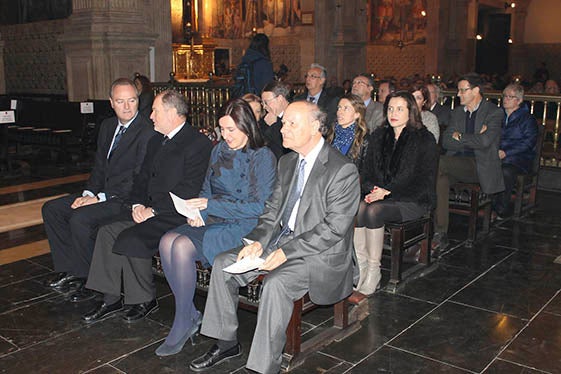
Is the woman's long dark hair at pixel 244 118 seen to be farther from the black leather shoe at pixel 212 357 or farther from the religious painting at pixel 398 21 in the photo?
the religious painting at pixel 398 21

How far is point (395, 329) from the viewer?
406cm

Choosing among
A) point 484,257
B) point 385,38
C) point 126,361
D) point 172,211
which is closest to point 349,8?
point 385,38

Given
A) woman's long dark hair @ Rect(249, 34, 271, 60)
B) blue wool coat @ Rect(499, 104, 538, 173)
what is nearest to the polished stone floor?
blue wool coat @ Rect(499, 104, 538, 173)

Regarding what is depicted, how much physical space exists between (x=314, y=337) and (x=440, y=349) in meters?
0.81

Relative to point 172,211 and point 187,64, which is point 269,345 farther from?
point 187,64

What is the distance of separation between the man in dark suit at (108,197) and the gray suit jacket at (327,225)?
1.74 metres

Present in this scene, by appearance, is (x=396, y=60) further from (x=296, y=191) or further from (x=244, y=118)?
(x=296, y=191)

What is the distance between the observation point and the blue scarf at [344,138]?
16.5ft

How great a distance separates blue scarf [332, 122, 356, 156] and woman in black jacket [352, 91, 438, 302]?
0.28m

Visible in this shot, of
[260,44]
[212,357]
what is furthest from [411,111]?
[260,44]

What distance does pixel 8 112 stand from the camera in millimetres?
9125

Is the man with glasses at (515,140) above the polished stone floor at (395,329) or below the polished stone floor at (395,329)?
above

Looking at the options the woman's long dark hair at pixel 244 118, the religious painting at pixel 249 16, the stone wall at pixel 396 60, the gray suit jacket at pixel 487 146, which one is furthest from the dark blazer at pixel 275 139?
the stone wall at pixel 396 60

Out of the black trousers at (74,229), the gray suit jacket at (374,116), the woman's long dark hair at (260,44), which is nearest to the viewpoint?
the black trousers at (74,229)
